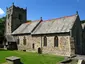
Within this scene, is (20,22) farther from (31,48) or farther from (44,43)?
(44,43)

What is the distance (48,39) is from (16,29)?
55.4 ft

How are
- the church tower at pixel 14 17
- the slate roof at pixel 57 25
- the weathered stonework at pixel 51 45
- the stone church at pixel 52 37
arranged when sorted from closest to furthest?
the weathered stonework at pixel 51 45 < the stone church at pixel 52 37 < the slate roof at pixel 57 25 < the church tower at pixel 14 17

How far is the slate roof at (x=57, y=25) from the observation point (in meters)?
30.6

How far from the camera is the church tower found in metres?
47.4

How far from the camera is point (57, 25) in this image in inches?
1310

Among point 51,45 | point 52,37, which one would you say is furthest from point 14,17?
point 51,45

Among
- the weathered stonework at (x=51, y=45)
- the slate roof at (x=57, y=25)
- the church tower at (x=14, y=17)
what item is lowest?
the weathered stonework at (x=51, y=45)

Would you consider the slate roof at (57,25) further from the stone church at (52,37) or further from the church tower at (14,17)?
the church tower at (14,17)

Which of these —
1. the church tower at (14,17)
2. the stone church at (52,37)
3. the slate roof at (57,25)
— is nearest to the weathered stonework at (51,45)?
the stone church at (52,37)

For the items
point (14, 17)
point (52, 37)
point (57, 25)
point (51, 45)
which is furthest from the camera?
point (14, 17)

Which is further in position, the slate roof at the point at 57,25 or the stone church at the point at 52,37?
the slate roof at the point at 57,25

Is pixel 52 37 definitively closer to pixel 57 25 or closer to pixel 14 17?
pixel 57 25

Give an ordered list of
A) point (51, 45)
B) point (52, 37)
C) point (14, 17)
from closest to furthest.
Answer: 1. point (52, 37)
2. point (51, 45)
3. point (14, 17)

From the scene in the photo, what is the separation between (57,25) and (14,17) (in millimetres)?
19348
